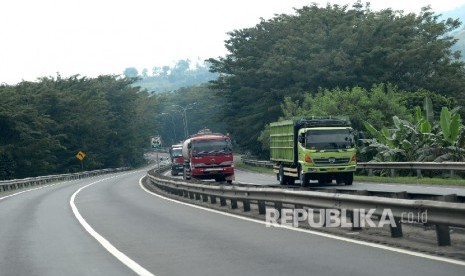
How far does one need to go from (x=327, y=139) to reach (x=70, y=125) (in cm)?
8188

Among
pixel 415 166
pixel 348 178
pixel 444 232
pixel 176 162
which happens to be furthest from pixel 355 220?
pixel 176 162

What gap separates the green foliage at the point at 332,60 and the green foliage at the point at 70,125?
2241 cm

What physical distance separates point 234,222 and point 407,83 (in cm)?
6396

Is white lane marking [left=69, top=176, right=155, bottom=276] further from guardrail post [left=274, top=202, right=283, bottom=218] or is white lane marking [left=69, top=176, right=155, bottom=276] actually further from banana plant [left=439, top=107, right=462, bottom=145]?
banana plant [left=439, top=107, right=462, bottom=145]

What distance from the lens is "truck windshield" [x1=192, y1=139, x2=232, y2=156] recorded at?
142 ft

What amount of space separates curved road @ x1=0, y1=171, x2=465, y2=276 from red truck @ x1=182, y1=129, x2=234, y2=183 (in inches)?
835

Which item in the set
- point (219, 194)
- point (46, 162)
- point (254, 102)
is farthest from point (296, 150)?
point (46, 162)

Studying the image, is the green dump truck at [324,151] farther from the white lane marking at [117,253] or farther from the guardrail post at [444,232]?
the guardrail post at [444,232]

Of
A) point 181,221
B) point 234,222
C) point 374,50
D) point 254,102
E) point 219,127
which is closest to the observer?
point 234,222

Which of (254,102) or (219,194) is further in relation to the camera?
(254,102)

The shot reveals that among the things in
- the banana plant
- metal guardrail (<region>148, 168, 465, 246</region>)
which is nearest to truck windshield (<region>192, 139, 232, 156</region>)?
the banana plant

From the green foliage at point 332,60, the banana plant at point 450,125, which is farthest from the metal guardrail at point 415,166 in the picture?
the green foliage at point 332,60

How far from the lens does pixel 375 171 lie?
134ft

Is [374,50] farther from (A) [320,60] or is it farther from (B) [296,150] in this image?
(B) [296,150]
